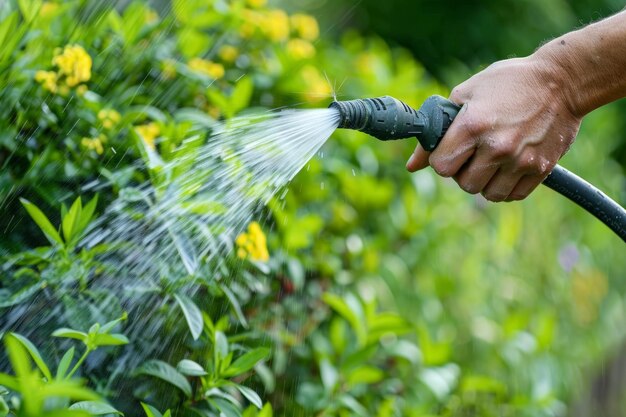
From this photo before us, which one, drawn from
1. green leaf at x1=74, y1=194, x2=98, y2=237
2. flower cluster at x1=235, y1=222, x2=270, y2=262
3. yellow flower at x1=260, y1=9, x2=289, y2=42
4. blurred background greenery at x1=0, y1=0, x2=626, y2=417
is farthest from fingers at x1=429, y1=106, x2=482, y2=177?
yellow flower at x1=260, y1=9, x2=289, y2=42

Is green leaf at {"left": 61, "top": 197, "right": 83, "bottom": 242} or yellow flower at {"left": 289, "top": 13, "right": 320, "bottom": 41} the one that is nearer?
green leaf at {"left": 61, "top": 197, "right": 83, "bottom": 242}

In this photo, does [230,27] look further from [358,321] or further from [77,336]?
[77,336]

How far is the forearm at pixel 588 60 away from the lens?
5.36ft

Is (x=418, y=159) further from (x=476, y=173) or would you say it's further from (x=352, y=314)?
(x=352, y=314)

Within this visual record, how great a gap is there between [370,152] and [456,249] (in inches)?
26.6

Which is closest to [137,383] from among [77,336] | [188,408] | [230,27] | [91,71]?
[188,408]

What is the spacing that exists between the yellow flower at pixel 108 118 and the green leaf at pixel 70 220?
1.23ft

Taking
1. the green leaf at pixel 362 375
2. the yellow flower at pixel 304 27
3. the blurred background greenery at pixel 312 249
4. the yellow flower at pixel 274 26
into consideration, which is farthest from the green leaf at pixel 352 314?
the yellow flower at pixel 304 27

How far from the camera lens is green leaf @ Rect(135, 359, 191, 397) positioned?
162cm

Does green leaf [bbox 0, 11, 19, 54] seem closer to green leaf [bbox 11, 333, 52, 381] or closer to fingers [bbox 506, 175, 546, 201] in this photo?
green leaf [bbox 11, 333, 52, 381]

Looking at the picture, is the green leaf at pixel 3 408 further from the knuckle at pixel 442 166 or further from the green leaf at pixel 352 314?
the green leaf at pixel 352 314

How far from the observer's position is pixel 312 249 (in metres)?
2.50

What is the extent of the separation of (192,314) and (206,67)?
1.05 meters

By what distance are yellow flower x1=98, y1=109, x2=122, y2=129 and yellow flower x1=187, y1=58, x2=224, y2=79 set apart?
16.1 inches
